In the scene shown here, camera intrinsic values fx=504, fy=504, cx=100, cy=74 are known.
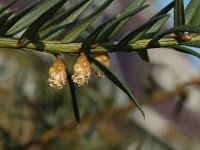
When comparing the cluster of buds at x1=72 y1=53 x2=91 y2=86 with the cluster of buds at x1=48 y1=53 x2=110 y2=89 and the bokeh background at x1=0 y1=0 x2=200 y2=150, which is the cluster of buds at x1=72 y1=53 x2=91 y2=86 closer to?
the cluster of buds at x1=48 y1=53 x2=110 y2=89

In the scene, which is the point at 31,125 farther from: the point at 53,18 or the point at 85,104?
the point at 53,18

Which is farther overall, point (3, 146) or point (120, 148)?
point (120, 148)

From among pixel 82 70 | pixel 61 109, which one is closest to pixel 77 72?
pixel 82 70

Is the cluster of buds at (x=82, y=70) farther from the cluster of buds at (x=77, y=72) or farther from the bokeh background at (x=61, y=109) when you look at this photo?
the bokeh background at (x=61, y=109)

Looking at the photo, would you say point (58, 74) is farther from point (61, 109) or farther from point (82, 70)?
point (61, 109)

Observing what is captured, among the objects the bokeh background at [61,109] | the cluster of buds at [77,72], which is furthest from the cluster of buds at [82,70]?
the bokeh background at [61,109]

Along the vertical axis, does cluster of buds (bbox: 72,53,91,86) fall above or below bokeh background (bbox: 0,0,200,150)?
above

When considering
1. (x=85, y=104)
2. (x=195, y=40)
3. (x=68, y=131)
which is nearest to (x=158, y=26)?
(x=195, y=40)

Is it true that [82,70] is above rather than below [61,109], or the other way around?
above

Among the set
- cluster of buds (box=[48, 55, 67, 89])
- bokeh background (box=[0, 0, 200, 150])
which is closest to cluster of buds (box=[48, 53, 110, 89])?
cluster of buds (box=[48, 55, 67, 89])
